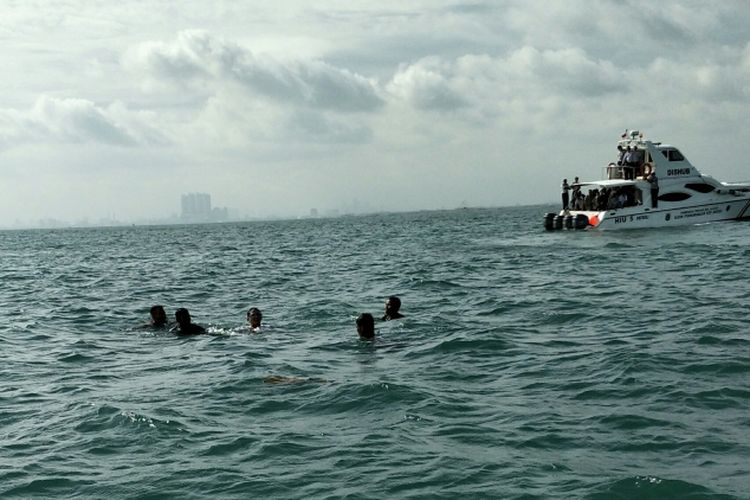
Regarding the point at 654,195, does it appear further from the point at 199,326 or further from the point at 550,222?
the point at 199,326

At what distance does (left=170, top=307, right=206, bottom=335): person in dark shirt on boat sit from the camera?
17250mm

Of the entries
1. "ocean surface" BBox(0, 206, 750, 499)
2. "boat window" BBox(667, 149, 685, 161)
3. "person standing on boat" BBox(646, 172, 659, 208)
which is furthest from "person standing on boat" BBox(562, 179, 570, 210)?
"ocean surface" BBox(0, 206, 750, 499)

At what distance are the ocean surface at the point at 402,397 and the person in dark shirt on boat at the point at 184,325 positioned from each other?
1.86 feet

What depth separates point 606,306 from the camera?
18750 millimetres

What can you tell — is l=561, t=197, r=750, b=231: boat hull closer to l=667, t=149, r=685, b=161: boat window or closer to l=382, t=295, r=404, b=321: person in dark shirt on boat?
l=667, t=149, r=685, b=161: boat window

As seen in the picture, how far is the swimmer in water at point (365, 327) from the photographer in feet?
50.6

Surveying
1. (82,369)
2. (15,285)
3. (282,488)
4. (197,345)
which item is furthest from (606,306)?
(15,285)

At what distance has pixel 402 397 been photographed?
436 inches

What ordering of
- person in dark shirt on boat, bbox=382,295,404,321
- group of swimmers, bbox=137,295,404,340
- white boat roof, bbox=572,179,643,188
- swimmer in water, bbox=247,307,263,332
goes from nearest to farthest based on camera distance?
group of swimmers, bbox=137,295,404,340 → swimmer in water, bbox=247,307,263,332 → person in dark shirt on boat, bbox=382,295,404,321 → white boat roof, bbox=572,179,643,188

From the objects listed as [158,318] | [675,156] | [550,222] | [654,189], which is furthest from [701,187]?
[158,318]

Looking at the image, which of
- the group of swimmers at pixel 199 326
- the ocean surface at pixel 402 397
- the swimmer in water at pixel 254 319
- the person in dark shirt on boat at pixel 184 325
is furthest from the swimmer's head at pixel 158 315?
the swimmer in water at pixel 254 319

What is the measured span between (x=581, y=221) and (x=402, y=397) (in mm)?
38820

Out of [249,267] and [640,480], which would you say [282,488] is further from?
[249,267]

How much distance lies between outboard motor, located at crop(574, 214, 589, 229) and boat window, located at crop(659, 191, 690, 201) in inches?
168
